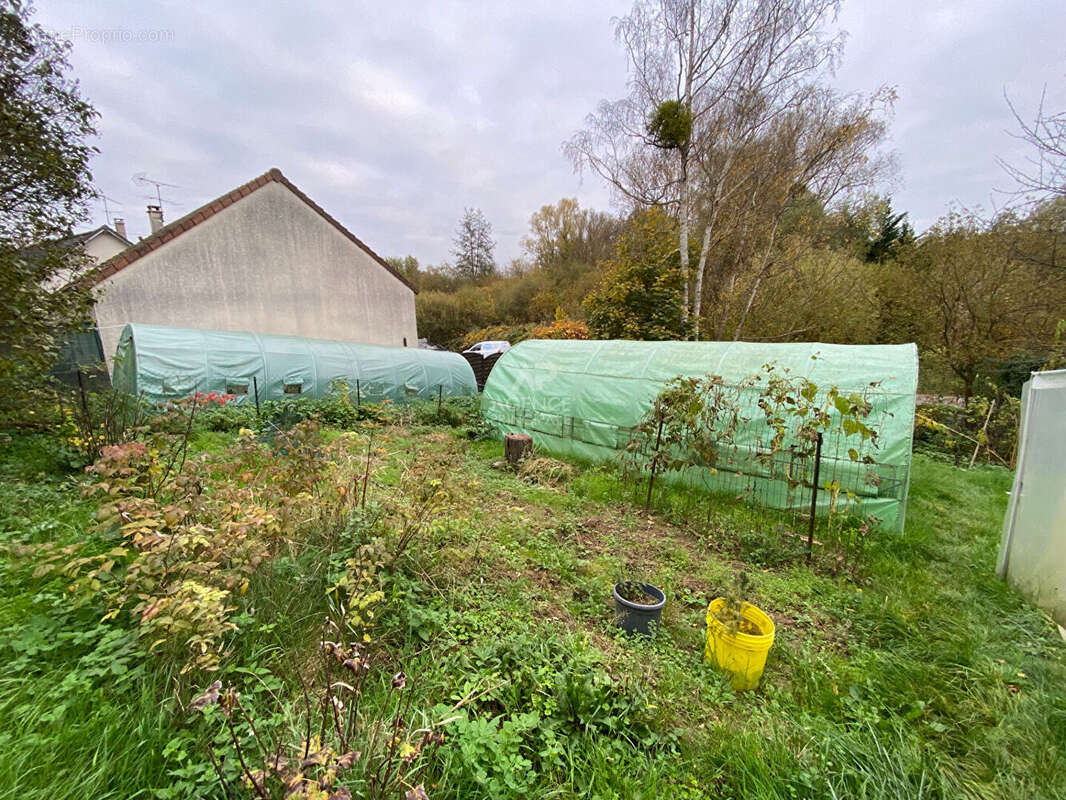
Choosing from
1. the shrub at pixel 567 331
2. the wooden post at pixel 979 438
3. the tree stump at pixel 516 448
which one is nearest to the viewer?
the tree stump at pixel 516 448

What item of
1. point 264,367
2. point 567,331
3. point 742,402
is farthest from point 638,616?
point 567,331

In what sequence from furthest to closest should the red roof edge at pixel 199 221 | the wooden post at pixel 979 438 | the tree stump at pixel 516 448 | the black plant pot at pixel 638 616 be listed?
the red roof edge at pixel 199 221, the wooden post at pixel 979 438, the tree stump at pixel 516 448, the black plant pot at pixel 638 616

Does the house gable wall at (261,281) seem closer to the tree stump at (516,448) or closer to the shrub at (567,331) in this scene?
the shrub at (567,331)

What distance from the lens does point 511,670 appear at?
2.11m

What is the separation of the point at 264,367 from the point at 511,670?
9.42 metres

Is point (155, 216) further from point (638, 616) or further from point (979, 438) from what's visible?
point (979, 438)

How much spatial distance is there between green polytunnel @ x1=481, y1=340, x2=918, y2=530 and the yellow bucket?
74.0 inches

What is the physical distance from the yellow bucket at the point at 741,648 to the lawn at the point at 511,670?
0.31 feet

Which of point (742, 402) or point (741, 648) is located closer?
point (741, 648)

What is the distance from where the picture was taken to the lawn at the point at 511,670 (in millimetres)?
1463

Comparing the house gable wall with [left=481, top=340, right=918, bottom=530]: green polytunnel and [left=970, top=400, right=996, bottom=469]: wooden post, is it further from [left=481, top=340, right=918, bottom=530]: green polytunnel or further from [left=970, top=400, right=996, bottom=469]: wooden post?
[left=970, top=400, right=996, bottom=469]: wooden post

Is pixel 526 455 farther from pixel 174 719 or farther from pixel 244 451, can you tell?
pixel 174 719

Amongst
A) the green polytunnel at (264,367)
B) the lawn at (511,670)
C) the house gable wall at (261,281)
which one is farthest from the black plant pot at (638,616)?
the house gable wall at (261,281)

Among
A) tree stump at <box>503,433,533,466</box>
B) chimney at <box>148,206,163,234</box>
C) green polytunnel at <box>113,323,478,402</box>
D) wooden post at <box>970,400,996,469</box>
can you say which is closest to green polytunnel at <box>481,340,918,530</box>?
tree stump at <box>503,433,533,466</box>
